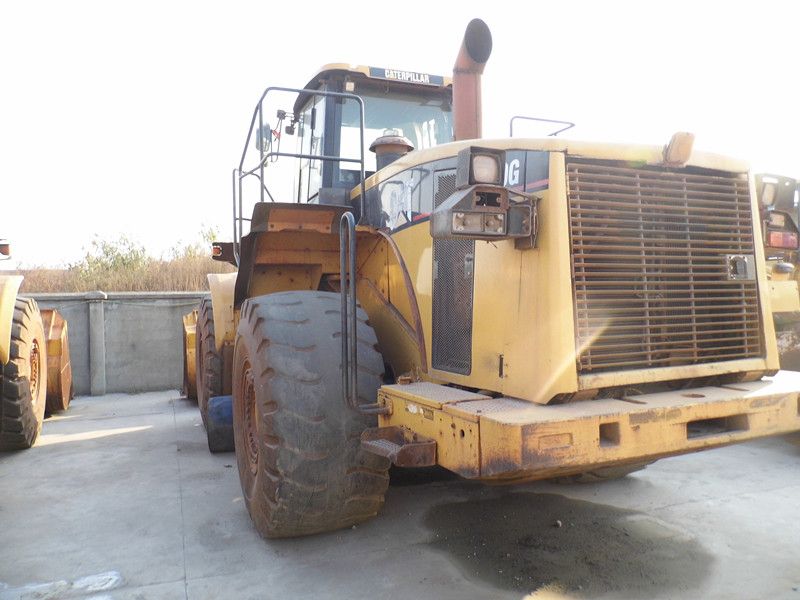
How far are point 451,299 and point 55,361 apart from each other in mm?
6586

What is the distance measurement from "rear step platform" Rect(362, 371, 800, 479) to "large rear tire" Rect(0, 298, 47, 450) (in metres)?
4.23

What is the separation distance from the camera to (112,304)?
433 inches

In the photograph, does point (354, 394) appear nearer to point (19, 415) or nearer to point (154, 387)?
point (19, 415)

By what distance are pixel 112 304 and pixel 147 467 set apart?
20.0ft

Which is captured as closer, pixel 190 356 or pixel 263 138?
pixel 263 138

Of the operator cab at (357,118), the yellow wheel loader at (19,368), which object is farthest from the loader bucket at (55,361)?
the operator cab at (357,118)

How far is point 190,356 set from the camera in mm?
8773

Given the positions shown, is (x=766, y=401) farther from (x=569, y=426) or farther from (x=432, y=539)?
(x=432, y=539)

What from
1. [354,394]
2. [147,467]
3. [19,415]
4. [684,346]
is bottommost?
[147,467]

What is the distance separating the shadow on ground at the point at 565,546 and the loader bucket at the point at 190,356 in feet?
17.4

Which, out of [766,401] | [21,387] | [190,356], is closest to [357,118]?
[766,401]

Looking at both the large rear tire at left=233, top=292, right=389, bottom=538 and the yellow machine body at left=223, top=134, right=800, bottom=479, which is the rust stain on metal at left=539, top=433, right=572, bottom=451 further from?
the large rear tire at left=233, top=292, right=389, bottom=538

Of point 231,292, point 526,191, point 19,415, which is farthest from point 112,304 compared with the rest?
point 526,191

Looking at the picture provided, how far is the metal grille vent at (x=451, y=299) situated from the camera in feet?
10.6
